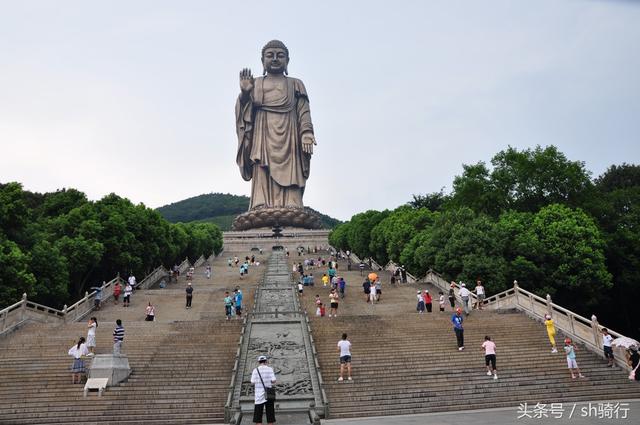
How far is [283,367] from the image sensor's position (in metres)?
11.8

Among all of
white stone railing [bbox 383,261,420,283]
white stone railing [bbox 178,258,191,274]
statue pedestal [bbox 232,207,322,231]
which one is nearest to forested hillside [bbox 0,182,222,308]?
white stone railing [bbox 178,258,191,274]

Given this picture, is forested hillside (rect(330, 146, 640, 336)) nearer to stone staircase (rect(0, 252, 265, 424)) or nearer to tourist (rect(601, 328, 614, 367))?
tourist (rect(601, 328, 614, 367))

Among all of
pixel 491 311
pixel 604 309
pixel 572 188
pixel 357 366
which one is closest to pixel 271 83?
pixel 572 188

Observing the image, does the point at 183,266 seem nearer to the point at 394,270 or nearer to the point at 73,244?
the point at 73,244

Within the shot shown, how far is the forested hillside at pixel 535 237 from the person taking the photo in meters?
21.5

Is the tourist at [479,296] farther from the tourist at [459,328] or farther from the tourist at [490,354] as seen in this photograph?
the tourist at [490,354]

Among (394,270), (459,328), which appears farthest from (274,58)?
(459,328)

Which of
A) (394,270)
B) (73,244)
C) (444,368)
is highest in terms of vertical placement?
(73,244)

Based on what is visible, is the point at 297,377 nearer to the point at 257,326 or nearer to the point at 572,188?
the point at 257,326

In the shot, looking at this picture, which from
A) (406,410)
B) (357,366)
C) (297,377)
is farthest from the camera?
(357,366)

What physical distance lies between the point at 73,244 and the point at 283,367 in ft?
44.5

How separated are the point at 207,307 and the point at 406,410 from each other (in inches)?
465

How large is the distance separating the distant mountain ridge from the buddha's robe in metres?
65.9

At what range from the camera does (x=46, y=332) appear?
14.8 m
